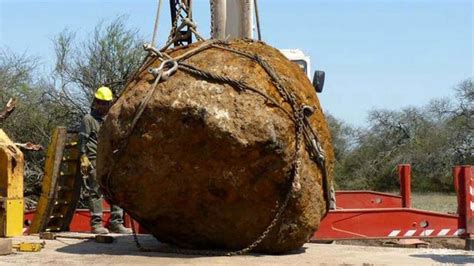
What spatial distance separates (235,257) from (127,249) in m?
1.17

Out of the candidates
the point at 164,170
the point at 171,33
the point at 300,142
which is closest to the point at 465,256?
the point at 300,142

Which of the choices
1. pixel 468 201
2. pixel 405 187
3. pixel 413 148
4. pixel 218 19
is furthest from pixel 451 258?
pixel 413 148

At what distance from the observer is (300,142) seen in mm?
6273

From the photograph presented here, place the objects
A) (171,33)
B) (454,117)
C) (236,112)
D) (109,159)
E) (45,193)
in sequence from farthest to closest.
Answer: (454,117)
(45,193)
(171,33)
(109,159)
(236,112)

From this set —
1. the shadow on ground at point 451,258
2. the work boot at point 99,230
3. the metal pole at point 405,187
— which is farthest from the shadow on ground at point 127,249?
the metal pole at point 405,187

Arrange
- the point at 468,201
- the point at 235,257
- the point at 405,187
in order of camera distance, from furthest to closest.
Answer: the point at 405,187
the point at 468,201
the point at 235,257

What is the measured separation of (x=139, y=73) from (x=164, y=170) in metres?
1.03

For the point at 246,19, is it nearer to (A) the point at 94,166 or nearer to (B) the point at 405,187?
(A) the point at 94,166

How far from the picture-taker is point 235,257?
20.4 feet

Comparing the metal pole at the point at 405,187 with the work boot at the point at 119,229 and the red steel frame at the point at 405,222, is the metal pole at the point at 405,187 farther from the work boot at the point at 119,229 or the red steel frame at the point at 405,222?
the work boot at the point at 119,229

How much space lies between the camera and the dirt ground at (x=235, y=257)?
19.7 feet

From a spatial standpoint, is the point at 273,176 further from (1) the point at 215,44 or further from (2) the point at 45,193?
(2) the point at 45,193

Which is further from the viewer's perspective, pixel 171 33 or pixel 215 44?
pixel 171 33

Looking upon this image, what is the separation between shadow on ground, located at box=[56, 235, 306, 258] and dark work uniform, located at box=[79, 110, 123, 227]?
1.55m
